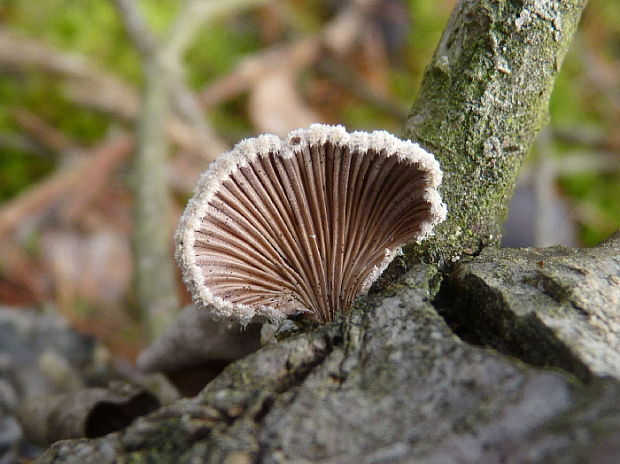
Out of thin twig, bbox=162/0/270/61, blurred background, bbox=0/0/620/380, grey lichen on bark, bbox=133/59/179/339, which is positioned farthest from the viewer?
thin twig, bbox=162/0/270/61

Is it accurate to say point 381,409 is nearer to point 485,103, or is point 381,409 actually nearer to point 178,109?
point 485,103

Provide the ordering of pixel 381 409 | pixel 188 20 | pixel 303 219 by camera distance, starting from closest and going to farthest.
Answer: pixel 381 409, pixel 303 219, pixel 188 20

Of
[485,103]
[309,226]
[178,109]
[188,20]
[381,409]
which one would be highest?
[188,20]

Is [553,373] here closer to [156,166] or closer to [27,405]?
[27,405]

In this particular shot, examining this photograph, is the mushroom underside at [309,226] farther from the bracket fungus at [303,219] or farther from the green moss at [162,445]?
the green moss at [162,445]

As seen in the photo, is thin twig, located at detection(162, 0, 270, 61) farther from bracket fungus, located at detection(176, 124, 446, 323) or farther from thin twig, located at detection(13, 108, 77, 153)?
bracket fungus, located at detection(176, 124, 446, 323)

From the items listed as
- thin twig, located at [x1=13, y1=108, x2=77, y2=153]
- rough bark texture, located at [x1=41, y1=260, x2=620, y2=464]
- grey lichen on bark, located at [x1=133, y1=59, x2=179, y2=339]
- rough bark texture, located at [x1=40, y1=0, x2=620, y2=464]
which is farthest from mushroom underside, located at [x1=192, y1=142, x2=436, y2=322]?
thin twig, located at [x1=13, y1=108, x2=77, y2=153]

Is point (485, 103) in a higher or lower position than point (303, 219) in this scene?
higher

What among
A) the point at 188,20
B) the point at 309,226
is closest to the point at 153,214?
the point at 188,20
